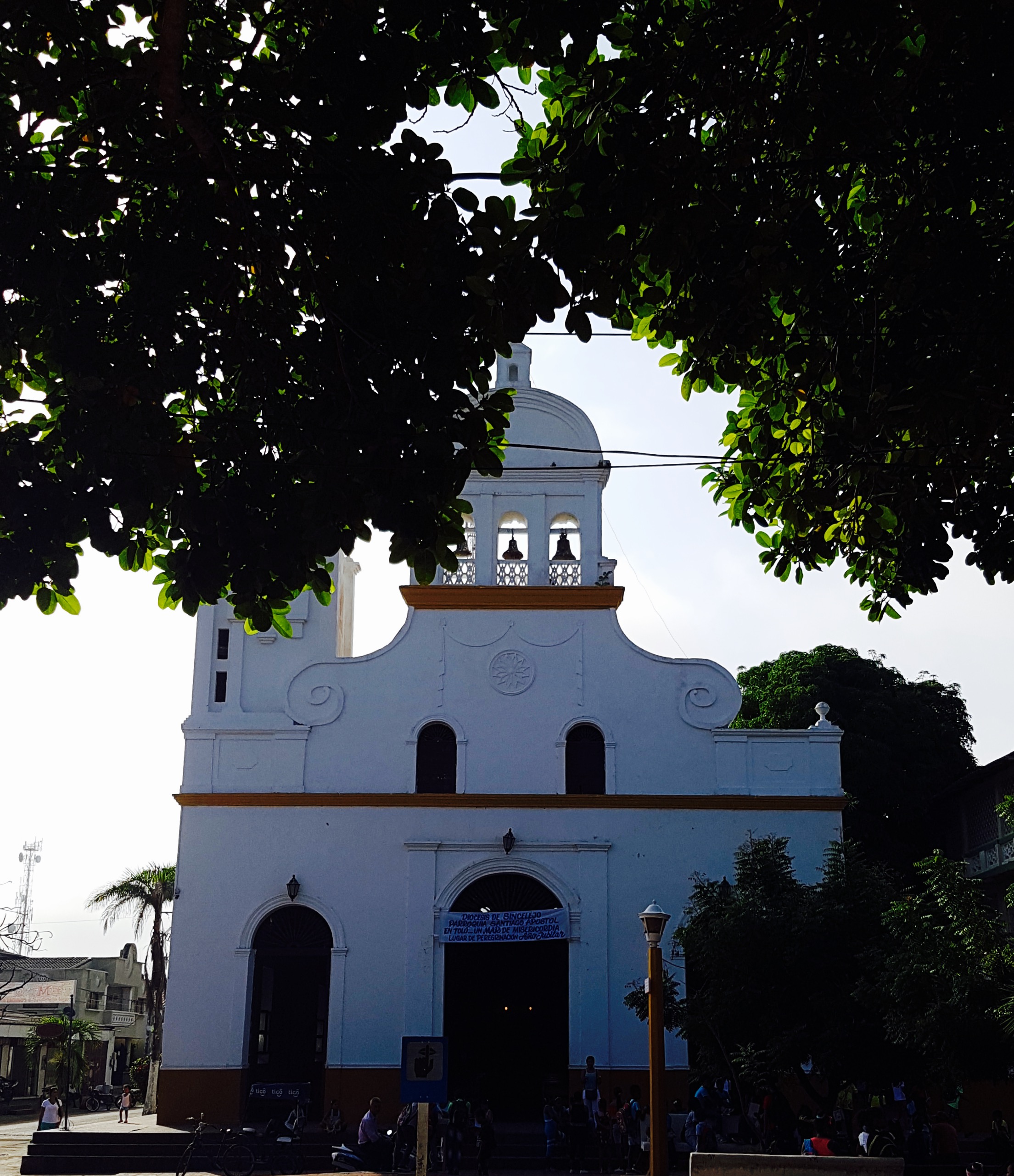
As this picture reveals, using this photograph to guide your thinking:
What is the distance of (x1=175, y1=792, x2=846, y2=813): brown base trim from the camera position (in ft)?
72.1

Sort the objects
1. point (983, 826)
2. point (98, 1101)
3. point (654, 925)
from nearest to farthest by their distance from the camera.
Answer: point (654, 925)
point (983, 826)
point (98, 1101)

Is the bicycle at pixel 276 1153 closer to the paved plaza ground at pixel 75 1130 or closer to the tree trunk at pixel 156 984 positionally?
the paved plaza ground at pixel 75 1130

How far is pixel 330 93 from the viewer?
23.1 ft

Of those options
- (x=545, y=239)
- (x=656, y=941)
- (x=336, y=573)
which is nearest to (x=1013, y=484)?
(x=545, y=239)

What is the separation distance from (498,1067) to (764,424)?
17.6 metres

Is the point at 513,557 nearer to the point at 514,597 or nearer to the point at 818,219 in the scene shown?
the point at 514,597

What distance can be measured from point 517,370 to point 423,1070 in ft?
48.4

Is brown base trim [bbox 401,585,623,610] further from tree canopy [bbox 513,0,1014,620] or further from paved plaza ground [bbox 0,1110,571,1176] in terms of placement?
tree canopy [bbox 513,0,1014,620]

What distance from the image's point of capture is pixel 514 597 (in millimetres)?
22875

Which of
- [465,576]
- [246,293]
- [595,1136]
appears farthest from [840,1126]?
[246,293]

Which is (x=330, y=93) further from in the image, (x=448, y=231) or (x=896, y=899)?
(x=896, y=899)

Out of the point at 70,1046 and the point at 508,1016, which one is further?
the point at 70,1046

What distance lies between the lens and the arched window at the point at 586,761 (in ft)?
73.5

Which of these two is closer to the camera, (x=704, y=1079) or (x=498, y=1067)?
(x=704, y=1079)
